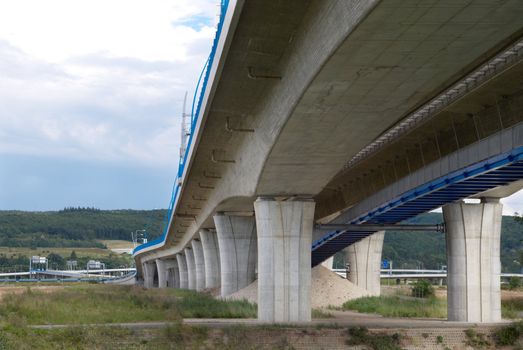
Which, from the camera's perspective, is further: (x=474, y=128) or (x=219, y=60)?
(x=474, y=128)

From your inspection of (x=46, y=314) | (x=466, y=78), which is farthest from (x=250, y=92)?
(x=46, y=314)

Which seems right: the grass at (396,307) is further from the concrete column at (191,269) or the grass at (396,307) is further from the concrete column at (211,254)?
the concrete column at (191,269)

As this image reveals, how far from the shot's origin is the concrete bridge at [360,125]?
1911 cm

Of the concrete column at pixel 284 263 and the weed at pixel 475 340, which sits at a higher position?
the concrete column at pixel 284 263

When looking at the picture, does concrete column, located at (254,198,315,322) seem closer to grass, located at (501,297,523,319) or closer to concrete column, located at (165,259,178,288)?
grass, located at (501,297,523,319)

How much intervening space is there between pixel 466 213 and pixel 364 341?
1215 centimetres

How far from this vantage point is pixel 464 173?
31.0 m

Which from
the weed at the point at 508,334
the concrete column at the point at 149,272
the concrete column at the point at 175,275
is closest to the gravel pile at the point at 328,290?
the weed at the point at 508,334

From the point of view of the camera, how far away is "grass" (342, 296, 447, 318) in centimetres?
4288

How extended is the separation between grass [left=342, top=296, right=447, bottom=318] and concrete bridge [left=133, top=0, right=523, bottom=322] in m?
3.76

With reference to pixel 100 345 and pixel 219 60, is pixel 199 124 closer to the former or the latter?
pixel 219 60

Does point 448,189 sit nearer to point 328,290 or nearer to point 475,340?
point 475,340

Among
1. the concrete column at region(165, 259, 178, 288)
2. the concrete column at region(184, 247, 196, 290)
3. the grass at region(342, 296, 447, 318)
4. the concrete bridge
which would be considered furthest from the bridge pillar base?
the grass at region(342, 296, 447, 318)

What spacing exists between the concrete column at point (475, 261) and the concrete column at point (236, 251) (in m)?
17.4
